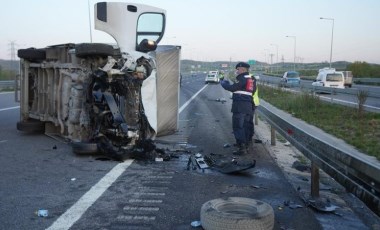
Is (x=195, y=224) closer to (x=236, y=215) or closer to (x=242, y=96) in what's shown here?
(x=236, y=215)

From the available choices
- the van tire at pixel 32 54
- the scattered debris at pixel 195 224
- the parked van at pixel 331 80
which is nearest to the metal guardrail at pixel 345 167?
the scattered debris at pixel 195 224

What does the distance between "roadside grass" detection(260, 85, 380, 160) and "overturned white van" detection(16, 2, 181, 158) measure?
14.3 feet

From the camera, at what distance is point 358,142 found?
10758 millimetres

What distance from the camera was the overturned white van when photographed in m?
7.99

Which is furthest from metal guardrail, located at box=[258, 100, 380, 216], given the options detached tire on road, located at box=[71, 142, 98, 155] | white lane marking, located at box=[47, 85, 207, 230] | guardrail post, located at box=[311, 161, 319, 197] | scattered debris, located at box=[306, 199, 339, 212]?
detached tire on road, located at box=[71, 142, 98, 155]

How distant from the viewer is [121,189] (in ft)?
19.1

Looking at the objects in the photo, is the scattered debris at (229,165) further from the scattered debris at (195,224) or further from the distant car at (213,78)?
the distant car at (213,78)

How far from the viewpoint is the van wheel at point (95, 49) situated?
310 inches

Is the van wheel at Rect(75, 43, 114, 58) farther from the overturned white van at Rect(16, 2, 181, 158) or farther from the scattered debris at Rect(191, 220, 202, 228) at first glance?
the scattered debris at Rect(191, 220, 202, 228)

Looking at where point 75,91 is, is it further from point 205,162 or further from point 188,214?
point 188,214

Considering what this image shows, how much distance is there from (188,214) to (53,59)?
20.4ft

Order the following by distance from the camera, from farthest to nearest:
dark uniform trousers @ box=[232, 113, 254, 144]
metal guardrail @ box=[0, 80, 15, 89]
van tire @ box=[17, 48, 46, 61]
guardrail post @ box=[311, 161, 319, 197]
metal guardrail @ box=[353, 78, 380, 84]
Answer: metal guardrail @ box=[353, 78, 380, 84], metal guardrail @ box=[0, 80, 15, 89], van tire @ box=[17, 48, 46, 61], dark uniform trousers @ box=[232, 113, 254, 144], guardrail post @ box=[311, 161, 319, 197]

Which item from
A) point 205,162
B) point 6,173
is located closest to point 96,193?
point 6,173

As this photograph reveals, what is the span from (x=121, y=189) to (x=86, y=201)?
0.65m
